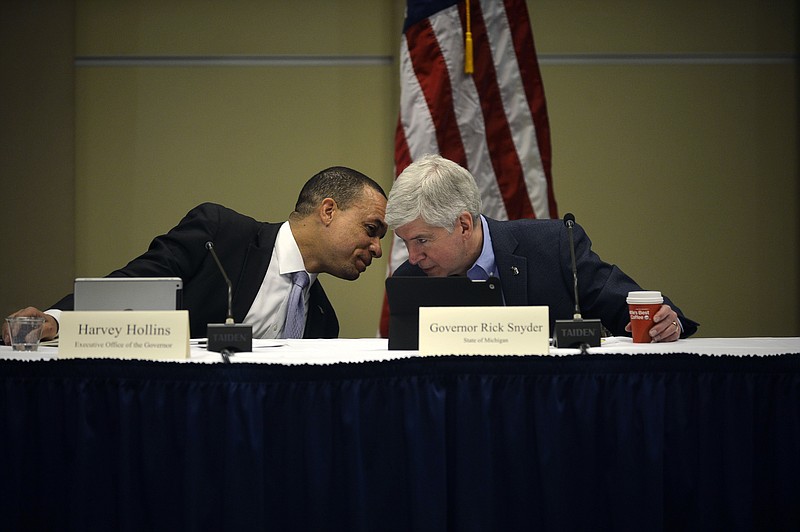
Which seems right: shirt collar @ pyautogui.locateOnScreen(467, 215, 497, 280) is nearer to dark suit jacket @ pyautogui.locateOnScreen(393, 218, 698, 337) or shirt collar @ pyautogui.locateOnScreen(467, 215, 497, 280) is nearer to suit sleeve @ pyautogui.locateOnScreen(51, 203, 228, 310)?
dark suit jacket @ pyautogui.locateOnScreen(393, 218, 698, 337)

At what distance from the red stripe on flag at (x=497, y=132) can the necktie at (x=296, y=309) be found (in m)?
1.05

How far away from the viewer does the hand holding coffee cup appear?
207 centimetres

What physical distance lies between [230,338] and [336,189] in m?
1.24

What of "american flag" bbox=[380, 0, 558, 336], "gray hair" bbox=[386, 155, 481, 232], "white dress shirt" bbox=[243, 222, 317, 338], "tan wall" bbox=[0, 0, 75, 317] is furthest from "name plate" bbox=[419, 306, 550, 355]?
"tan wall" bbox=[0, 0, 75, 317]

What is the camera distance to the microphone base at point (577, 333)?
1.90m

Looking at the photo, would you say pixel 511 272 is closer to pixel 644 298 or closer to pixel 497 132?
pixel 644 298

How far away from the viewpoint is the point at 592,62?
414 centimetres

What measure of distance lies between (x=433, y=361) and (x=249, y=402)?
39 cm

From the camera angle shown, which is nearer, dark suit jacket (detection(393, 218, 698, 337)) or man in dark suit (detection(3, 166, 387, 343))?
dark suit jacket (detection(393, 218, 698, 337))

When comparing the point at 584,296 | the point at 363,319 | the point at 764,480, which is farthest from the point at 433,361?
the point at 363,319

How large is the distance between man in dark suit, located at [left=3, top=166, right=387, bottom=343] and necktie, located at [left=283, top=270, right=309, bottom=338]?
23mm

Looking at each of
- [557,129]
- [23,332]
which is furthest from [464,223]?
[557,129]

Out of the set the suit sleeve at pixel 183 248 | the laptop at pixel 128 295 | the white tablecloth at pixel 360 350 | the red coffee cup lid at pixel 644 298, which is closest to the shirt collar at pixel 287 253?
the suit sleeve at pixel 183 248

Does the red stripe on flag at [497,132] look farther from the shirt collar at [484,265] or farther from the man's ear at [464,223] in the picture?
the man's ear at [464,223]
